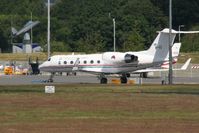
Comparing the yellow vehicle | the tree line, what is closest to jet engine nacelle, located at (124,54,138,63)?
the yellow vehicle

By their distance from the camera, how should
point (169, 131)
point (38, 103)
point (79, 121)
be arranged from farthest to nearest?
point (38, 103)
point (79, 121)
point (169, 131)

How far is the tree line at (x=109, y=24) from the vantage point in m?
138

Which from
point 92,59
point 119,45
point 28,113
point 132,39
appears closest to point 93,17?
point 119,45

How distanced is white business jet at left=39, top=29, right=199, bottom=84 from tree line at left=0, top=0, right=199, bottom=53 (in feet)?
169

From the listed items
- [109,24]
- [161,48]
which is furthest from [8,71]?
[109,24]

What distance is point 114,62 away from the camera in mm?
71875

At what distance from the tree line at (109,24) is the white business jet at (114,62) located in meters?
51.6

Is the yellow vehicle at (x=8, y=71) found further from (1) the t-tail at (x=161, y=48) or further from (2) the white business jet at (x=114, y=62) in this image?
(1) the t-tail at (x=161, y=48)

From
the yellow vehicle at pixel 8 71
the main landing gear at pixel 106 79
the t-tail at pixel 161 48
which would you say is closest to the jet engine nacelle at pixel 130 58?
the main landing gear at pixel 106 79

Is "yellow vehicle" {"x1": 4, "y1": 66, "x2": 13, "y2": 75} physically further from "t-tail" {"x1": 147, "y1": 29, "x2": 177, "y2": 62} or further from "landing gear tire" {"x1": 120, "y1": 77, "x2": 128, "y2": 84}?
"landing gear tire" {"x1": 120, "y1": 77, "x2": 128, "y2": 84}

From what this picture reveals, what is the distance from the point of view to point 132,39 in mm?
130125

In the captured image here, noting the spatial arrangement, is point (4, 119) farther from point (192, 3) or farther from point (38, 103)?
point (192, 3)

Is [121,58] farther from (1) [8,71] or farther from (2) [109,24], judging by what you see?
(2) [109,24]

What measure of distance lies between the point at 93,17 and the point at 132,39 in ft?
73.8
